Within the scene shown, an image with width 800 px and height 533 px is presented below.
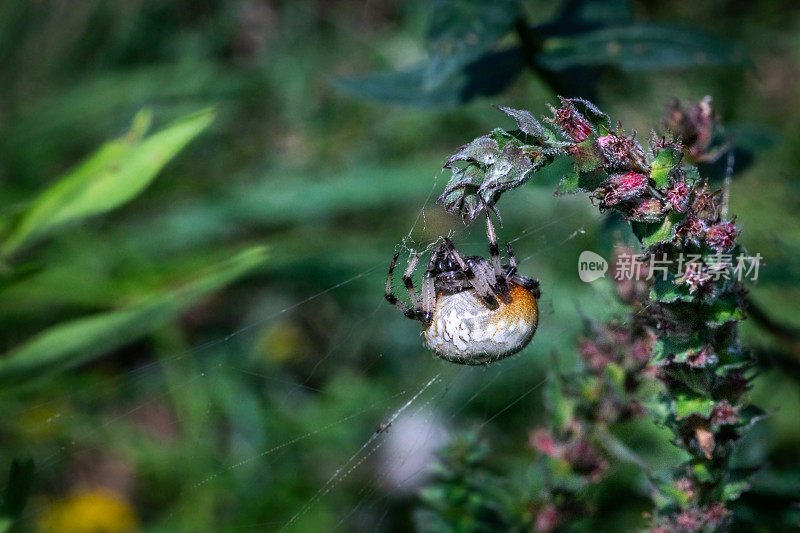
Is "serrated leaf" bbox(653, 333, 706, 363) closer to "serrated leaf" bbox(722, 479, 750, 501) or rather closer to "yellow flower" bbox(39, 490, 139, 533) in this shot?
"serrated leaf" bbox(722, 479, 750, 501)

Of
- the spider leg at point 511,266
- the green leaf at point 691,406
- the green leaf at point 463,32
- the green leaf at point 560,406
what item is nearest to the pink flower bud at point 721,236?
the green leaf at point 691,406

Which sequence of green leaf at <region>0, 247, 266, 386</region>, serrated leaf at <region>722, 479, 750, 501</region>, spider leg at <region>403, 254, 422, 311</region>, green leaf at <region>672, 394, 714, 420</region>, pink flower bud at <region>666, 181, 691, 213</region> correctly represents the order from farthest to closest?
spider leg at <region>403, 254, 422, 311</region>
green leaf at <region>0, 247, 266, 386</region>
serrated leaf at <region>722, 479, 750, 501</region>
green leaf at <region>672, 394, 714, 420</region>
pink flower bud at <region>666, 181, 691, 213</region>

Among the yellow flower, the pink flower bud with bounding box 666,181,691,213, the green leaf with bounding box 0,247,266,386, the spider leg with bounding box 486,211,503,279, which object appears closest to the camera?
the pink flower bud with bounding box 666,181,691,213

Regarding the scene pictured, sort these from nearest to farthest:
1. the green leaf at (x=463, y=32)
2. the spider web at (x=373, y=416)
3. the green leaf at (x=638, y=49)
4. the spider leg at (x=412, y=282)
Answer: the spider leg at (x=412, y=282) → the green leaf at (x=463, y=32) → the green leaf at (x=638, y=49) → the spider web at (x=373, y=416)

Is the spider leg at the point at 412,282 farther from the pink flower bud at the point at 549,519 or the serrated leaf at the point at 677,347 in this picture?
the serrated leaf at the point at 677,347

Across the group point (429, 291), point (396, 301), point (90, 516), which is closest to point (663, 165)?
point (429, 291)

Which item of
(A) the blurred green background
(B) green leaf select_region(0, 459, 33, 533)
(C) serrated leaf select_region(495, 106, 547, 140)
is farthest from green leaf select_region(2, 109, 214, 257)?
(C) serrated leaf select_region(495, 106, 547, 140)
